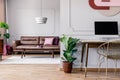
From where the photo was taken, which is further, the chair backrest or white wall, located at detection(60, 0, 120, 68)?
white wall, located at detection(60, 0, 120, 68)

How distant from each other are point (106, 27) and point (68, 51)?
1009 millimetres

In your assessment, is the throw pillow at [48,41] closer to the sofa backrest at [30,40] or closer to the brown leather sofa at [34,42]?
the brown leather sofa at [34,42]

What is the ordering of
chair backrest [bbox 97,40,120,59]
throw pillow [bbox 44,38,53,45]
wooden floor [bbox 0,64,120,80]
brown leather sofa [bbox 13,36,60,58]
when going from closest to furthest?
chair backrest [bbox 97,40,120,59]
wooden floor [bbox 0,64,120,80]
brown leather sofa [bbox 13,36,60,58]
throw pillow [bbox 44,38,53,45]

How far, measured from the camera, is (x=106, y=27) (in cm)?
516

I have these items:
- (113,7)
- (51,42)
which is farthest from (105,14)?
(51,42)

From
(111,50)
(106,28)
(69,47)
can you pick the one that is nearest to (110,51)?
(111,50)

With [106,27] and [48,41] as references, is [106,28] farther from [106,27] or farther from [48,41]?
[48,41]

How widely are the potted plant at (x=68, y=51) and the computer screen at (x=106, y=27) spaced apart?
1.78 feet

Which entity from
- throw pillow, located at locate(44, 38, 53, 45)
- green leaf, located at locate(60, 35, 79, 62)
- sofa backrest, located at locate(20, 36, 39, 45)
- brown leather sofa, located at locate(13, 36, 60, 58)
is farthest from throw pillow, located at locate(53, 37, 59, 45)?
green leaf, located at locate(60, 35, 79, 62)

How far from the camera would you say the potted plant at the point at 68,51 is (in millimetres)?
5191

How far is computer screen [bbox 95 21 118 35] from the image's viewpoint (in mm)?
5133

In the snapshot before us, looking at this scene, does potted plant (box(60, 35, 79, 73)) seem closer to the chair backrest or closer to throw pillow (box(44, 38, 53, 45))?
the chair backrest

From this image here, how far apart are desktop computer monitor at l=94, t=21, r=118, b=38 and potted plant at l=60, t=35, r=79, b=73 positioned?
538 millimetres

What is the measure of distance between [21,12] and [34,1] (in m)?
0.70
